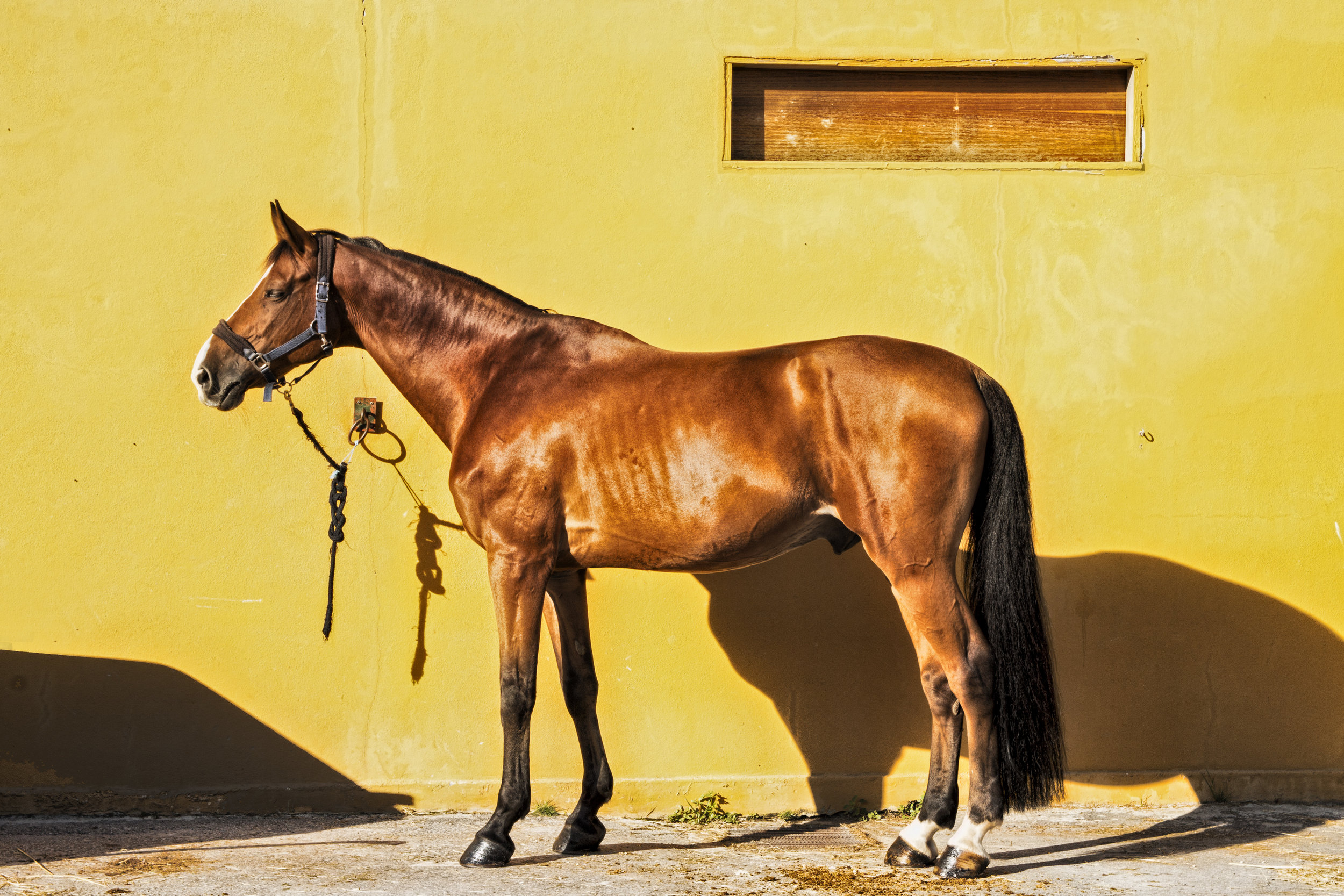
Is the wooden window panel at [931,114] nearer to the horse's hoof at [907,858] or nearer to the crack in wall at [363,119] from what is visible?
the crack in wall at [363,119]

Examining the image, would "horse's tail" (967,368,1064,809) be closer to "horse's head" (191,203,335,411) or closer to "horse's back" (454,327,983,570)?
"horse's back" (454,327,983,570)

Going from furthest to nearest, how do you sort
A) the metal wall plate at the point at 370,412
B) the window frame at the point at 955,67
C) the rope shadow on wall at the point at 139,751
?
1. the window frame at the point at 955,67
2. the metal wall plate at the point at 370,412
3. the rope shadow on wall at the point at 139,751

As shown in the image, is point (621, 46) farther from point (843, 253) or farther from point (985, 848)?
point (985, 848)

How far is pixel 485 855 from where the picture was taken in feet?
12.5

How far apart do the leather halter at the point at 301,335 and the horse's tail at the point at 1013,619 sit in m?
2.36

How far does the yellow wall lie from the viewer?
4590 mm

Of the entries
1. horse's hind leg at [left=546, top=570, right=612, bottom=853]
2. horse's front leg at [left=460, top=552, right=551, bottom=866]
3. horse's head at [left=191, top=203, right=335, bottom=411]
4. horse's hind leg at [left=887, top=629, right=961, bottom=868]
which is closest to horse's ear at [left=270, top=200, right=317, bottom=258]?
horse's head at [left=191, top=203, right=335, bottom=411]

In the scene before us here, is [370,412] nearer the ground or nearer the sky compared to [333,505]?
nearer the sky

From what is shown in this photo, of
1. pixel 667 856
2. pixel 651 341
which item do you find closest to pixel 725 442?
pixel 651 341

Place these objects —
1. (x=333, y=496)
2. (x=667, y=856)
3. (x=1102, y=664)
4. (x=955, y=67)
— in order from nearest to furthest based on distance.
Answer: (x=667, y=856), (x=333, y=496), (x=1102, y=664), (x=955, y=67)

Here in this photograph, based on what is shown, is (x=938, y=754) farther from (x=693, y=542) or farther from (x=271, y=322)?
(x=271, y=322)

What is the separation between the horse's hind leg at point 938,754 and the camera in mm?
3854

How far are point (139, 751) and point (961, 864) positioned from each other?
3255 millimetres

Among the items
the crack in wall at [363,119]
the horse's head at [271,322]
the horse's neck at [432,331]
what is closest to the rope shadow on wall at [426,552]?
the horse's neck at [432,331]
